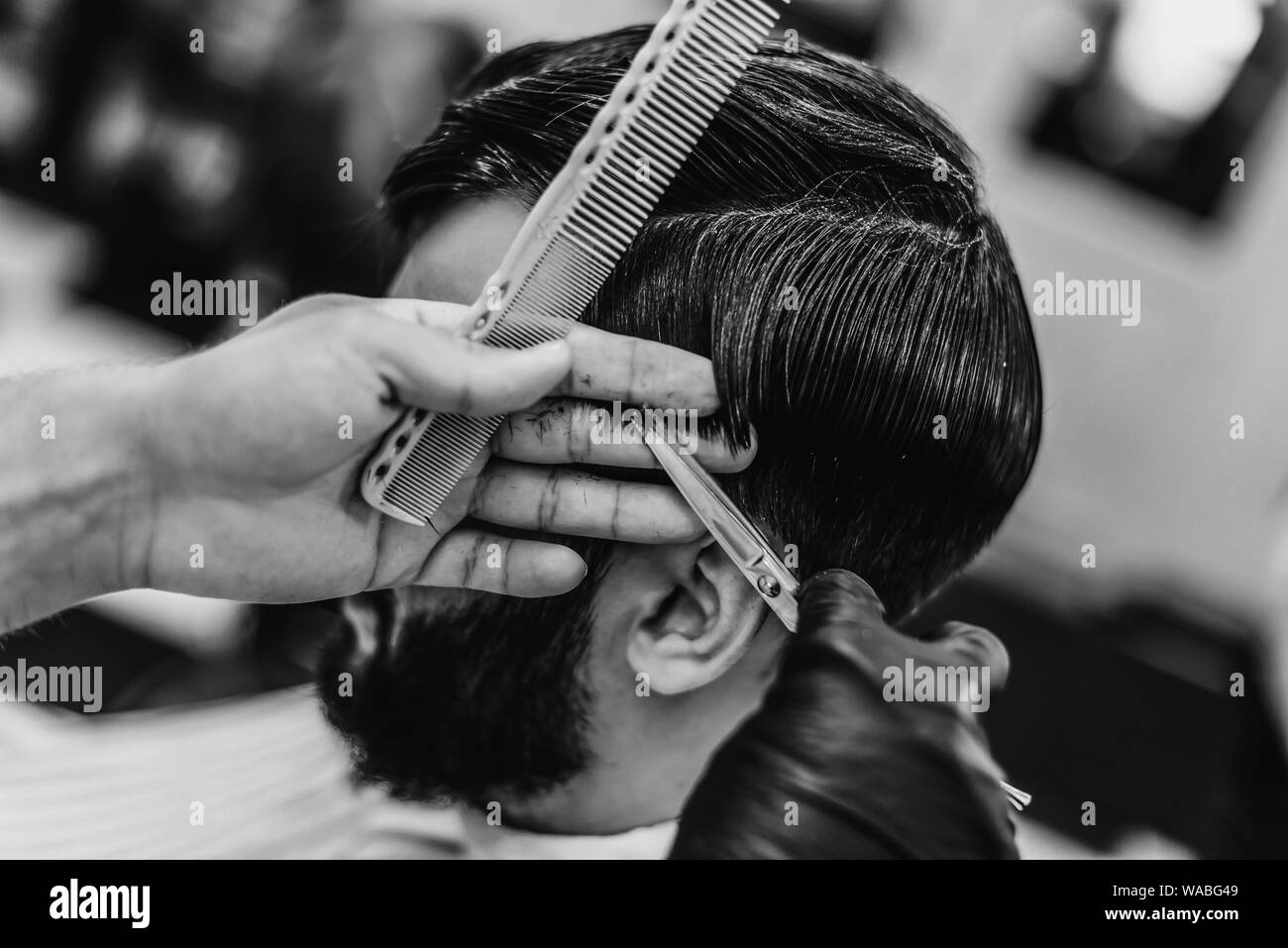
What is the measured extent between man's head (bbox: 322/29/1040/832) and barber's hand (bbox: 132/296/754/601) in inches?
2.6

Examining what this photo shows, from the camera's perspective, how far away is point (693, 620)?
1.16 meters

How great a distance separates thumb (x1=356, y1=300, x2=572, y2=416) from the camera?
0.93 meters

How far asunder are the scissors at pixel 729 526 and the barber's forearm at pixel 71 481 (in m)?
0.54

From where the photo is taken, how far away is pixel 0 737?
5.77ft

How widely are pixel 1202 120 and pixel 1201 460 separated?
593 millimetres

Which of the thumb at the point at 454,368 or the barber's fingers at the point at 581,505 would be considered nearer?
the thumb at the point at 454,368

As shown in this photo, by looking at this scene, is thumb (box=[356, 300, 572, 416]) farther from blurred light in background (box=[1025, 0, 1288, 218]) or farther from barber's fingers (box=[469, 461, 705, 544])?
blurred light in background (box=[1025, 0, 1288, 218])

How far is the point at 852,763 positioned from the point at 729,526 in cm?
27

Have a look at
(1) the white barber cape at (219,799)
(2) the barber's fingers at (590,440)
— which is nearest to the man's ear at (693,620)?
(2) the barber's fingers at (590,440)

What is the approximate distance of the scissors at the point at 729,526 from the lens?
104cm

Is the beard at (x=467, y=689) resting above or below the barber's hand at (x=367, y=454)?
below

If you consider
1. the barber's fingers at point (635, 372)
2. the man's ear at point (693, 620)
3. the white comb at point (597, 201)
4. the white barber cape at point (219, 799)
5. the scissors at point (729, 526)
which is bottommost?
the white barber cape at point (219, 799)

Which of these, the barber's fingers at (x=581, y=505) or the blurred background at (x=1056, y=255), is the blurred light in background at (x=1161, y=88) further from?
the barber's fingers at (x=581, y=505)
